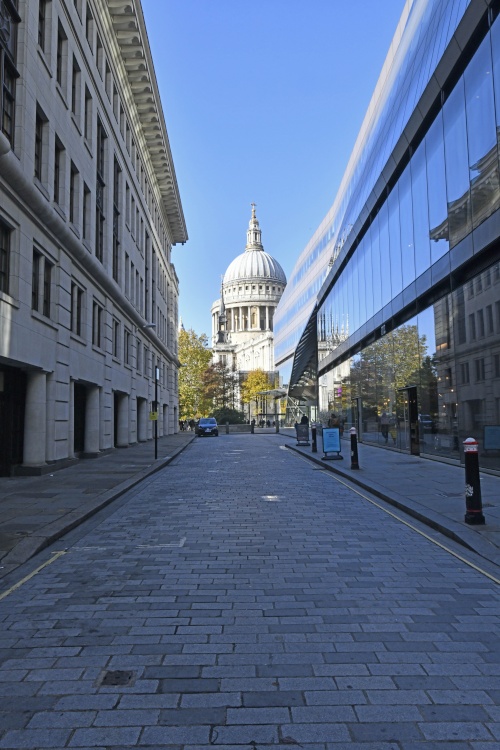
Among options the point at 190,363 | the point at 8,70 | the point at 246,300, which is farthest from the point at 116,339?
the point at 246,300

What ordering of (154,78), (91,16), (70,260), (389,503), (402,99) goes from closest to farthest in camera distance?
(389,503) < (70,260) < (402,99) < (91,16) < (154,78)

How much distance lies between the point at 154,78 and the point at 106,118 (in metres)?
9.07

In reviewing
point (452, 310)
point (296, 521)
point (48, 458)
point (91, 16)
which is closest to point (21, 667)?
point (296, 521)

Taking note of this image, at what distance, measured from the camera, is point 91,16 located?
25.0 m

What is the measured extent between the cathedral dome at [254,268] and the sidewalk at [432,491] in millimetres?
139672

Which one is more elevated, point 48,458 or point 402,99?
point 402,99

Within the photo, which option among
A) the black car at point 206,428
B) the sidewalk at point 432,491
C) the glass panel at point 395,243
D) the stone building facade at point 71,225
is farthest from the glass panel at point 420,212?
the black car at point 206,428

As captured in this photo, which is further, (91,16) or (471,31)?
(91,16)

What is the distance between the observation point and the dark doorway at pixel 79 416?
24375mm

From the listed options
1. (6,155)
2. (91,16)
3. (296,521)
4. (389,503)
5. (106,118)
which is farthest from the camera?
(106,118)

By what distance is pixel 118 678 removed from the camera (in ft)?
13.2

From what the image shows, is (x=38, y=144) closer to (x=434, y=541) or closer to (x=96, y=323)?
(x=96, y=323)

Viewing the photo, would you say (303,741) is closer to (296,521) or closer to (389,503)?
(296,521)

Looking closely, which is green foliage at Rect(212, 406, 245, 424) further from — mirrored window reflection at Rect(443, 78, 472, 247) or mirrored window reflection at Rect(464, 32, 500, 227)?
mirrored window reflection at Rect(464, 32, 500, 227)
